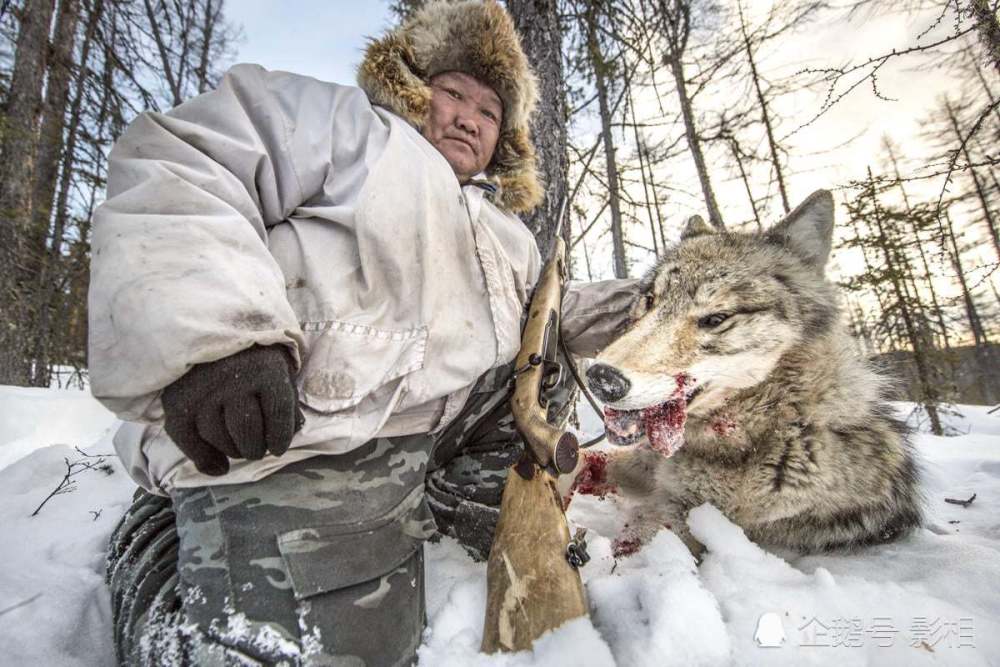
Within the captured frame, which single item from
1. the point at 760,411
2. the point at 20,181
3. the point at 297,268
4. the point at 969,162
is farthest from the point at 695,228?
the point at 20,181

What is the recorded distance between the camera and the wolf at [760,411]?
69.1 inches

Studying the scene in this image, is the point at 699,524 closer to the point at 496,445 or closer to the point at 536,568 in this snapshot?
the point at 536,568

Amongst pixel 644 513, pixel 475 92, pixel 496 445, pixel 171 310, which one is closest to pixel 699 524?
pixel 644 513

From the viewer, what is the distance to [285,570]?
132 cm

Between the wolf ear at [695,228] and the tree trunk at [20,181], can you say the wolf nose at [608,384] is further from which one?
the tree trunk at [20,181]

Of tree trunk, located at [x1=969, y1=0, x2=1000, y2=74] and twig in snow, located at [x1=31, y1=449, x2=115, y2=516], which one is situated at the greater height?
tree trunk, located at [x1=969, y1=0, x2=1000, y2=74]

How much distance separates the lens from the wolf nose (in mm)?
1651

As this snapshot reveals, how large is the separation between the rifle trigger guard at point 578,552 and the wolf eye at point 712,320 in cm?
107

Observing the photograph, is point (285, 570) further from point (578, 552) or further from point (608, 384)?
point (608, 384)

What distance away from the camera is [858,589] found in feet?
4.74

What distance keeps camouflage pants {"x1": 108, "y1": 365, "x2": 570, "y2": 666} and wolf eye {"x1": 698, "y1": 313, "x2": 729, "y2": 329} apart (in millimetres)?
1425

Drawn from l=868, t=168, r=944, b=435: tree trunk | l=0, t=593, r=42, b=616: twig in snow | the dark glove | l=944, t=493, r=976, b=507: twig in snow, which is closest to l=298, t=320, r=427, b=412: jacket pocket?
the dark glove

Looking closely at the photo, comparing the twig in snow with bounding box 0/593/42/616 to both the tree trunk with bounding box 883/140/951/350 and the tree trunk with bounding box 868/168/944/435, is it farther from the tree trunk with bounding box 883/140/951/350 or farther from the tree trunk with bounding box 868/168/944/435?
the tree trunk with bounding box 868/168/944/435

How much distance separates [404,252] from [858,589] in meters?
2.02
